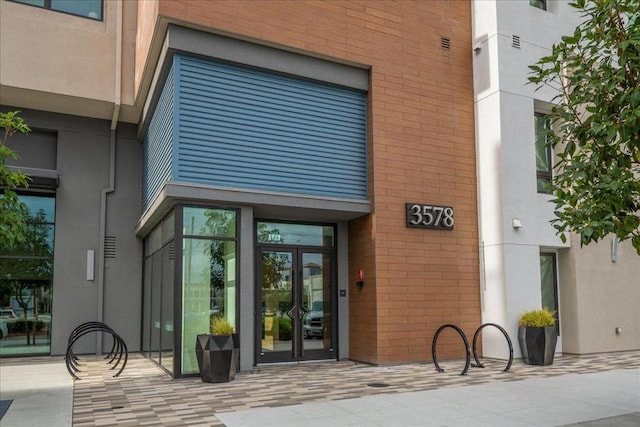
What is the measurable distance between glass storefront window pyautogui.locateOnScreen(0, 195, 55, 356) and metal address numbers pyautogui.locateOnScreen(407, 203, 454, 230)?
8197mm

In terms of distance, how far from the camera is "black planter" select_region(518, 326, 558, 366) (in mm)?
10664

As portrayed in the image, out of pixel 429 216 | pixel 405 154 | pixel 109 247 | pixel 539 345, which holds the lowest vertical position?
pixel 539 345

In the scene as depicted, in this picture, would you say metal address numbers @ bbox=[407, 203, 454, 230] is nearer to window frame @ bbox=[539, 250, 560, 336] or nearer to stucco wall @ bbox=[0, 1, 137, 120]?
window frame @ bbox=[539, 250, 560, 336]

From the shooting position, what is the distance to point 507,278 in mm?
11305

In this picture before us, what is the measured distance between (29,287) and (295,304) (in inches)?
241

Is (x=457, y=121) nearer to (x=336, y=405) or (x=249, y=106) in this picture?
(x=249, y=106)

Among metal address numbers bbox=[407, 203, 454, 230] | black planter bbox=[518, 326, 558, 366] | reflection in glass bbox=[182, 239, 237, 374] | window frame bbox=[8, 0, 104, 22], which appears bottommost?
black planter bbox=[518, 326, 558, 366]

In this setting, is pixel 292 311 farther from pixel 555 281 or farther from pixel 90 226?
pixel 555 281

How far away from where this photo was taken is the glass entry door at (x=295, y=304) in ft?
35.9

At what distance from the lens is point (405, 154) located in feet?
37.1

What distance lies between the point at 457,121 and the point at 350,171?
279 centimetres

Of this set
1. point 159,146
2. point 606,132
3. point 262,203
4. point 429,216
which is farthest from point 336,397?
point 159,146

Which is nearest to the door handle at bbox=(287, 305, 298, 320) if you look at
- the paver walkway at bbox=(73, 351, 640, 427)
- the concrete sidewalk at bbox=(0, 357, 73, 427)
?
the paver walkway at bbox=(73, 351, 640, 427)

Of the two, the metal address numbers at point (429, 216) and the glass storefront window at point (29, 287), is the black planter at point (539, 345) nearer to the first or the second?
the metal address numbers at point (429, 216)
